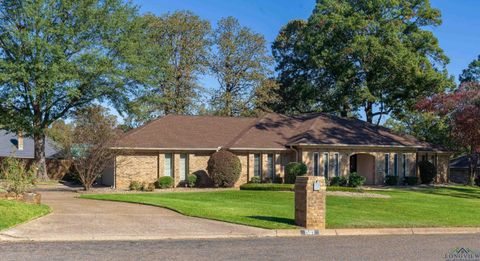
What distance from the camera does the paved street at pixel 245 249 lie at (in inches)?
416

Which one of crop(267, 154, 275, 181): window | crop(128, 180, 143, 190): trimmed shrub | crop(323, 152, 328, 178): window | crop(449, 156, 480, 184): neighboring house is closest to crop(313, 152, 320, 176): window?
crop(323, 152, 328, 178): window

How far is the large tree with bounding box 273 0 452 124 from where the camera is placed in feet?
150

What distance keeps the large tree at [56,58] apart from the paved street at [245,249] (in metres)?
25.1

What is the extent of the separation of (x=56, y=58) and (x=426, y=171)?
2743 cm

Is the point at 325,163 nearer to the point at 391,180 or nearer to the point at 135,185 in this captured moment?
the point at 391,180

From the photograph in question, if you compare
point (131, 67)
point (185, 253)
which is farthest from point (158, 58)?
point (185, 253)

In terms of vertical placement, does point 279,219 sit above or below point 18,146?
below

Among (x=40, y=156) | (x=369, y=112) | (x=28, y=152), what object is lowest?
→ (x=40, y=156)

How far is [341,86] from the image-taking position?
4909cm

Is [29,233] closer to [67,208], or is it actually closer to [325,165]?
[67,208]

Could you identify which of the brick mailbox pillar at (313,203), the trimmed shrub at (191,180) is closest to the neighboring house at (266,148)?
the trimmed shrub at (191,180)

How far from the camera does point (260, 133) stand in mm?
38281

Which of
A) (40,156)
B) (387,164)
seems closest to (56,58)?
(40,156)
